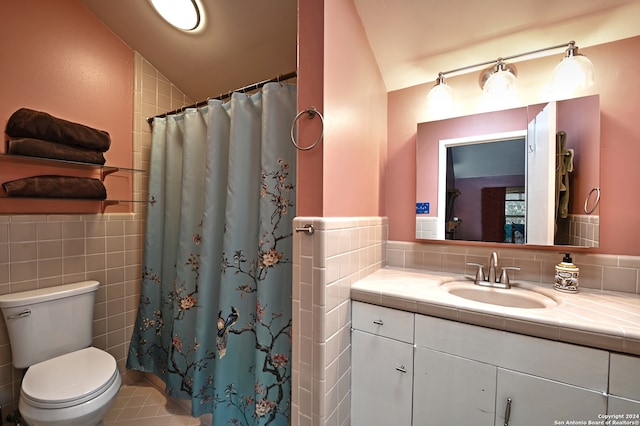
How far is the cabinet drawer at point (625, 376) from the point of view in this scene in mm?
708

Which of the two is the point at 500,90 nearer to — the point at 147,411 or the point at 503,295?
the point at 503,295

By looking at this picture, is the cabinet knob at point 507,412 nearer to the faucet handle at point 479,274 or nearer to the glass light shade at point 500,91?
the faucet handle at point 479,274

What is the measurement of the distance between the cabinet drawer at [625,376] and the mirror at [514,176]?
0.62 m

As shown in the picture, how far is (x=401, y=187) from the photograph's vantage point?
1602 millimetres

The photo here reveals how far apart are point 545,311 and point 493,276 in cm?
40

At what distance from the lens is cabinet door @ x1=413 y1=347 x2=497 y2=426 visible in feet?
2.88

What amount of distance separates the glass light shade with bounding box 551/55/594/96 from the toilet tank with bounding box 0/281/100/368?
2721 mm

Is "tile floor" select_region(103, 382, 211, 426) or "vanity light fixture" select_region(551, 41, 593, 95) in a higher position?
"vanity light fixture" select_region(551, 41, 593, 95)

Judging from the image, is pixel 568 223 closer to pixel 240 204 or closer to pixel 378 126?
pixel 378 126

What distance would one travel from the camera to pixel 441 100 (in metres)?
1.40

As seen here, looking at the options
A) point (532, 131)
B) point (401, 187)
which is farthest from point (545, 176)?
point (401, 187)

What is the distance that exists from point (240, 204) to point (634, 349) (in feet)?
4.94

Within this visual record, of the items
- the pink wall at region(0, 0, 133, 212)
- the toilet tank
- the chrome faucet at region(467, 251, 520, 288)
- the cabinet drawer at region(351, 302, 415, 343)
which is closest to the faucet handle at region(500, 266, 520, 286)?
the chrome faucet at region(467, 251, 520, 288)

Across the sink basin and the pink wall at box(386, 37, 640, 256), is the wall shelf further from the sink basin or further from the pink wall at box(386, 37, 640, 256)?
the pink wall at box(386, 37, 640, 256)
